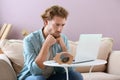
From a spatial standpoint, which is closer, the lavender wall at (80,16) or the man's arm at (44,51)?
the man's arm at (44,51)

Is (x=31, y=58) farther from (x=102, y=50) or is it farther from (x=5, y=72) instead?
(x=102, y=50)

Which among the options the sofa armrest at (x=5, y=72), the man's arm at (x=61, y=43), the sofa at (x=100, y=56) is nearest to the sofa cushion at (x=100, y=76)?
the sofa at (x=100, y=56)

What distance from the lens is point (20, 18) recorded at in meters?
3.16

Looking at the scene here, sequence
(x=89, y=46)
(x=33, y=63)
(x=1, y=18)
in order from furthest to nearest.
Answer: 1. (x=1, y=18)
2. (x=33, y=63)
3. (x=89, y=46)

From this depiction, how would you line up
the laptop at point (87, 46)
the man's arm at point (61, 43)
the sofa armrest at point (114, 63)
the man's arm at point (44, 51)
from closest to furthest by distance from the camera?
the laptop at point (87, 46), the man's arm at point (44, 51), the man's arm at point (61, 43), the sofa armrest at point (114, 63)

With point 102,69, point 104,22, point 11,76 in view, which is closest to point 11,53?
point 11,76

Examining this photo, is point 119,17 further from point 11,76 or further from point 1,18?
point 11,76

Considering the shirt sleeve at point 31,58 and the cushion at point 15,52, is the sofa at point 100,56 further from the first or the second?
the shirt sleeve at point 31,58

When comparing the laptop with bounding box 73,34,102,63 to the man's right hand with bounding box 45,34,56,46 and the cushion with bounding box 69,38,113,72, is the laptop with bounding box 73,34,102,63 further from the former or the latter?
the cushion with bounding box 69,38,113,72

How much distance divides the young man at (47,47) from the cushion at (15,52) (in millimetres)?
481

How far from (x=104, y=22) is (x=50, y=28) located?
1379 millimetres

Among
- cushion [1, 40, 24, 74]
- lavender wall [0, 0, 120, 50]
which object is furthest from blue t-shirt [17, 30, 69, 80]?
lavender wall [0, 0, 120, 50]

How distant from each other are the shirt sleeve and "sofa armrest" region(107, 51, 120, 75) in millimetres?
1036

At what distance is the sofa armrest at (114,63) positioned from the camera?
265cm
